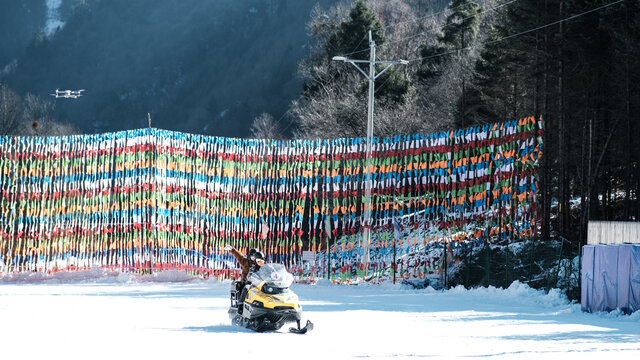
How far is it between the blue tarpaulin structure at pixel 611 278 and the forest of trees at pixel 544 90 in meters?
6.59

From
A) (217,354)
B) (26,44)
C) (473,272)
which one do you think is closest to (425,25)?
(473,272)

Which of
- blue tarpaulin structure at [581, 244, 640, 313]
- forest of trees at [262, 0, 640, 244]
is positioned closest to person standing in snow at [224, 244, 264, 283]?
blue tarpaulin structure at [581, 244, 640, 313]

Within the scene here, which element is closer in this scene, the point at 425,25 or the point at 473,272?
the point at 473,272

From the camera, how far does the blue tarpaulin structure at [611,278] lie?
1848cm

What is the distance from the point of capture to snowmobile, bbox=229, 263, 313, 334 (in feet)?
46.5

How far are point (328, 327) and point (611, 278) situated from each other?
698 centimetres

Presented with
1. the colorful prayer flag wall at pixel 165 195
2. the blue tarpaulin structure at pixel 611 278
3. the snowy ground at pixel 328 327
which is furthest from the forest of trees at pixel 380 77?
the snowy ground at pixel 328 327

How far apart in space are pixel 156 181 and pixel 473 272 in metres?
10.0

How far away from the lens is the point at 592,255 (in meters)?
19.8

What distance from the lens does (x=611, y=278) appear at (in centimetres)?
1908

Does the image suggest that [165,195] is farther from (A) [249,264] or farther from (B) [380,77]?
(B) [380,77]

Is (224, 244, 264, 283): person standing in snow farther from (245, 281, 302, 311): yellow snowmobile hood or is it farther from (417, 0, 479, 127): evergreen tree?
(417, 0, 479, 127): evergreen tree

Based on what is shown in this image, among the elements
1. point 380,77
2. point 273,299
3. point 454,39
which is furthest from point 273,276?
Result: point 454,39

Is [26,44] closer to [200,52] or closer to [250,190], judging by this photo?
[200,52]
